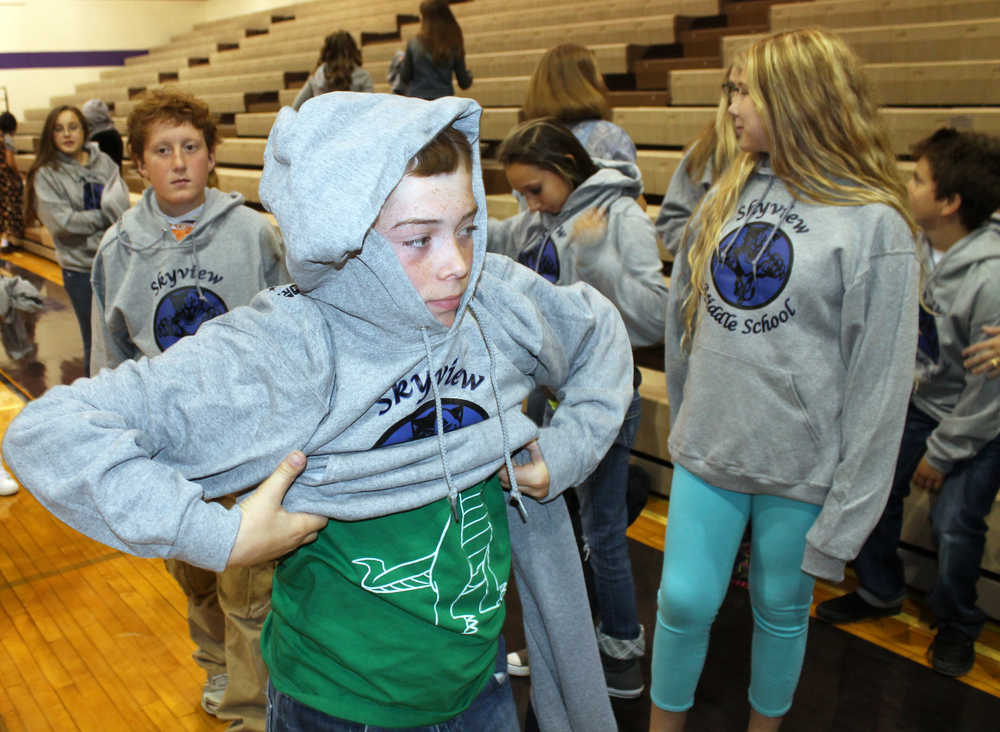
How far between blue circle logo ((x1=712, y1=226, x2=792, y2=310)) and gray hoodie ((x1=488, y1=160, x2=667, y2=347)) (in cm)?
46

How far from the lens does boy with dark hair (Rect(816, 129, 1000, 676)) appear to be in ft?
7.63

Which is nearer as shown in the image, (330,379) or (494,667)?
(330,379)

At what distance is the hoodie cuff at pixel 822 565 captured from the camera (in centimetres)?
157

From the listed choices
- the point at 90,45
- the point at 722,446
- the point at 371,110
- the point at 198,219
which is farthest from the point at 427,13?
the point at 90,45

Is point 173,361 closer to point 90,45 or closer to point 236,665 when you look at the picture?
point 236,665

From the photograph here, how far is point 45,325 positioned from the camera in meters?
6.31

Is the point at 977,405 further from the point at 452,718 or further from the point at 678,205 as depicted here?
the point at 452,718

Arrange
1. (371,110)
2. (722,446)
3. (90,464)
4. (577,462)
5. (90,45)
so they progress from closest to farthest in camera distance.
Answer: (90,464) < (371,110) < (577,462) < (722,446) < (90,45)

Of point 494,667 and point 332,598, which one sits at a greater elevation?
point 332,598

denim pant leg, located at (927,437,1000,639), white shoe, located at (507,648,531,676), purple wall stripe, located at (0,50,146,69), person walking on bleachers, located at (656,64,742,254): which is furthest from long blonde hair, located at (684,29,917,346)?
purple wall stripe, located at (0,50,146,69)

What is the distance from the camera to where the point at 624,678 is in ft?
7.50

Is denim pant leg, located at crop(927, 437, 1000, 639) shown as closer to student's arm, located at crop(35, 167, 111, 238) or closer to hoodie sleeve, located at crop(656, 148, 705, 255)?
hoodie sleeve, located at crop(656, 148, 705, 255)

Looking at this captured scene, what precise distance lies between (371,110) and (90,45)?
15.9 metres

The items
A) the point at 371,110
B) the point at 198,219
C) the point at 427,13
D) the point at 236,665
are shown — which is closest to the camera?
the point at 371,110
